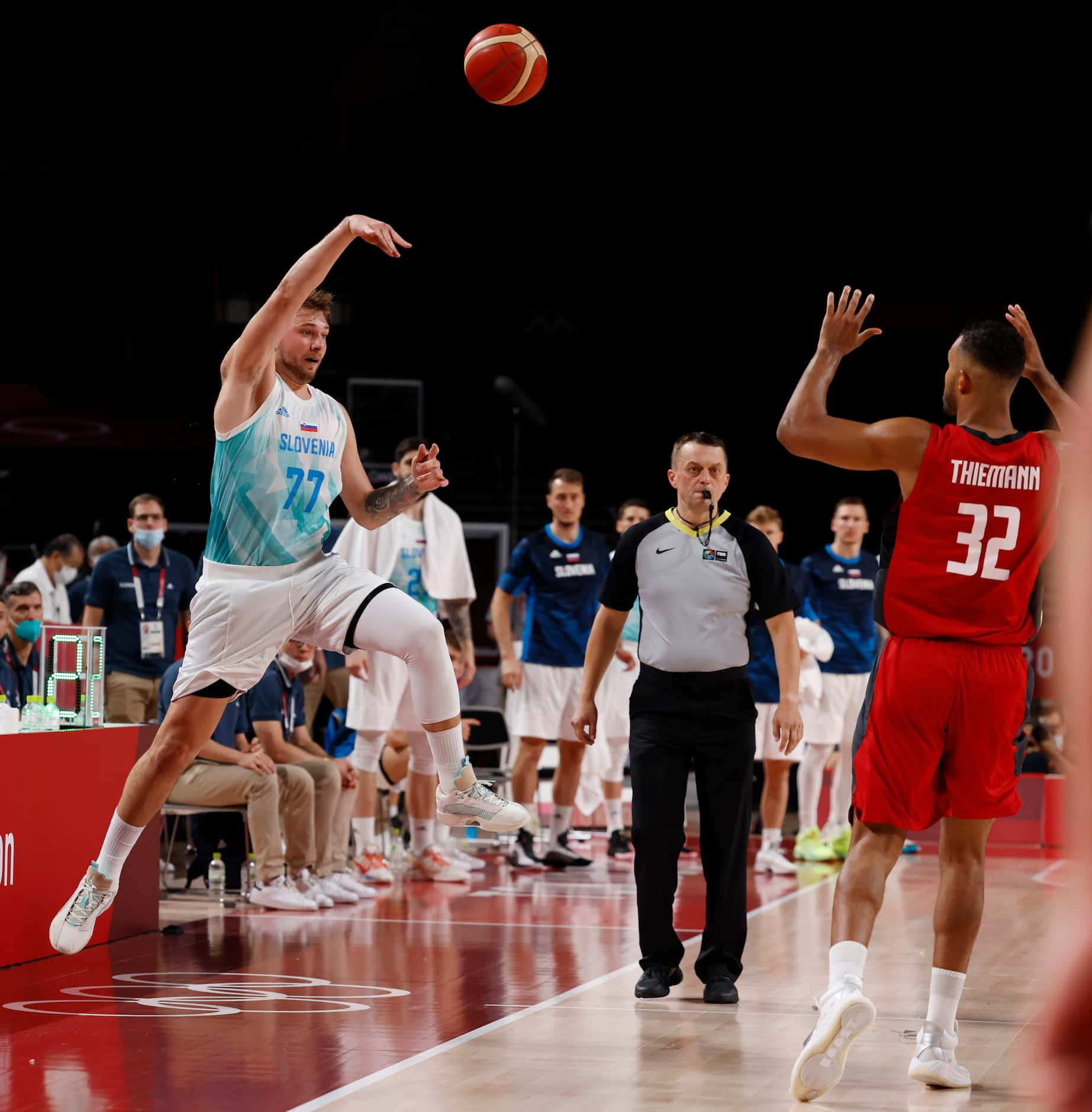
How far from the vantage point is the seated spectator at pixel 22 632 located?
8.54 m

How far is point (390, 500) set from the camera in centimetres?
516

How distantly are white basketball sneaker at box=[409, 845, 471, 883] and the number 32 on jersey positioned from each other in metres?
5.42

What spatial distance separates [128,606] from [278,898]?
286 centimetres

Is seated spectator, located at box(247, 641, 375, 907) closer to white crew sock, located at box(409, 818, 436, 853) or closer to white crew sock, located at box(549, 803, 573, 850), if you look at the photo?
white crew sock, located at box(409, 818, 436, 853)

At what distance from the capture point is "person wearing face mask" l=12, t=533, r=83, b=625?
1213cm

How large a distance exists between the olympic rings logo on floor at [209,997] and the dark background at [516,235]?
1173 centimetres

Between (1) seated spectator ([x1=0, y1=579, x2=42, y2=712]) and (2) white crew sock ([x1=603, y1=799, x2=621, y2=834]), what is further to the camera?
(2) white crew sock ([x1=603, y1=799, x2=621, y2=834])

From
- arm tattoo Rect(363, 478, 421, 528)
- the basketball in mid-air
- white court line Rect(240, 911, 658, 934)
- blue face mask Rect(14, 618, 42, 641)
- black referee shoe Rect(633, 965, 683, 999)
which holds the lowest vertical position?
white court line Rect(240, 911, 658, 934)

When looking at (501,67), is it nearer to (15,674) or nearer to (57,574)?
(15,674)

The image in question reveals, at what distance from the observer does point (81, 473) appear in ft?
64.3

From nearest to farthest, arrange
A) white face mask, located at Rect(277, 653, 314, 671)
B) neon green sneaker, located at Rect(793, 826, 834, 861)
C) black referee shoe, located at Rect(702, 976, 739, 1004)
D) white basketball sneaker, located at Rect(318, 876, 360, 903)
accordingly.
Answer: black referee shoe, located at Rect(702, 976, 739, 1004)
white basketball sneaker, located at Rect(318, 876, 360, 903)
white face mask, located at Rect(277, 653, 314, 671)
neon green sneaker, located at Rect(793, 826, 834, 861)

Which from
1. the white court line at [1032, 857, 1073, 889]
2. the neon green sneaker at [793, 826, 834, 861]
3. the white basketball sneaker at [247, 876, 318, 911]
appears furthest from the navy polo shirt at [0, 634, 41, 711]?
the white court line at [1032, 857, 1073, 889]

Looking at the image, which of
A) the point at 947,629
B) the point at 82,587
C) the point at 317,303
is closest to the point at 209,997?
the point at 317,303

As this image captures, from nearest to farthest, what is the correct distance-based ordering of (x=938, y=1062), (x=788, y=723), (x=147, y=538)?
(x=938, y=1062)
(x=788, y=723)
(x=147, y=538)
